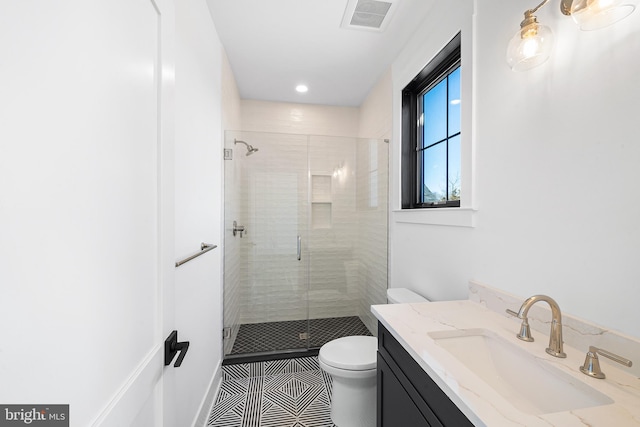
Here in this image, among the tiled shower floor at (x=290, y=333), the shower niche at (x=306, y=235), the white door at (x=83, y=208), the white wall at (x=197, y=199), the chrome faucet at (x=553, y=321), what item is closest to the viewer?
the white door at (x=83, y=208)

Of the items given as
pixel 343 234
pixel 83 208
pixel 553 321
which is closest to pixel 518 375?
pixel 553 321

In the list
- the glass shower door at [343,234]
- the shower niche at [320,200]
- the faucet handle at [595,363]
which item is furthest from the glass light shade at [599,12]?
the shower niche at [320,200]

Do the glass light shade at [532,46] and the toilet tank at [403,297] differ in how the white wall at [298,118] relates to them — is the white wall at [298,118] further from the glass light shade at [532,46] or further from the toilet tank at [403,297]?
the glass light shade at [532,46]

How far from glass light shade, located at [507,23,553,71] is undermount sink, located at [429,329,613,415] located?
100 cm

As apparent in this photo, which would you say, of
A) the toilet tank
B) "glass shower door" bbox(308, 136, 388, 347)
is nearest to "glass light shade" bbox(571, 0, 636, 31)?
the toilet tank

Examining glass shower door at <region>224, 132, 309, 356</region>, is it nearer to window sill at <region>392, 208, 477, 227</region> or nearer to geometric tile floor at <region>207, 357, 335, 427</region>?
geometric tile floor at <region>207, 357, 335, 427</region>

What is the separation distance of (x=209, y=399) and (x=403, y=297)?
143 cm

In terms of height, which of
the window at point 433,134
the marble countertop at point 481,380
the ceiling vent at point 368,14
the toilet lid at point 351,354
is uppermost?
the ceiling vent at point 368,14

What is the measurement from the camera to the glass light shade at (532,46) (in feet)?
2.89

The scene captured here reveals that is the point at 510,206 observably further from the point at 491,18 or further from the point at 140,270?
the point at 140,270

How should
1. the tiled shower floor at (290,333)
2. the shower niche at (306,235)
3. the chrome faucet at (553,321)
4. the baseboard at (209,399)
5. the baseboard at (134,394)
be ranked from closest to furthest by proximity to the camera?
the baseboard at (134,394)
the chrome faucet at (553,321)
the baseboard at (209,399)
the tiled shower floor at (290,333)
the shower niche at (306,235)

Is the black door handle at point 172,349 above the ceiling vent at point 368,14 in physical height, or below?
below

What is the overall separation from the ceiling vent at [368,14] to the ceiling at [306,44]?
1.2 inches

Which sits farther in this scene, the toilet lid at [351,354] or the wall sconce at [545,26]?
the toilet lid at [351,354]
